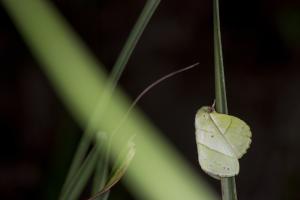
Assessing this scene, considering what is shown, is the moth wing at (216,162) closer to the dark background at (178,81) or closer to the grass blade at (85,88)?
the grass blade at (85,88)

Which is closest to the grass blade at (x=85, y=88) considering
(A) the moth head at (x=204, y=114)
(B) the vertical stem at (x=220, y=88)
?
(A) the moth head at (x=204, y=114)

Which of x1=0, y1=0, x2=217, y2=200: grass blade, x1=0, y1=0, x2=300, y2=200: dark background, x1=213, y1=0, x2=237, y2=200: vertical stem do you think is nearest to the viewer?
x1=213, y1=0, x2=237, y2=200: vertical stem

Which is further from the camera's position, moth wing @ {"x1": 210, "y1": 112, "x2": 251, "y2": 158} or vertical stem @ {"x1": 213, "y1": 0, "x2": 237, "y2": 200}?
moth wing @ {"x1": 210, "y1": 112, "x2": 251, "y2": 158}

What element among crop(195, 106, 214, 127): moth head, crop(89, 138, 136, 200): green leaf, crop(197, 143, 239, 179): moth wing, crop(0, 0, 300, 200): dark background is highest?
crop(89, 138, 136, 200): green leaf

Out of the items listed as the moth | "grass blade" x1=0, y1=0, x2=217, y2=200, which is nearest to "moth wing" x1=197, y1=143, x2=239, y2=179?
the moth

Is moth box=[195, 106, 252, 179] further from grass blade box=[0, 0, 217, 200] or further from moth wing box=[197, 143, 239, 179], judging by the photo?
grass blade box=[0, 0, 217, 200]

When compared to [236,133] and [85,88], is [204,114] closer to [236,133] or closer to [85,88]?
[236,133]

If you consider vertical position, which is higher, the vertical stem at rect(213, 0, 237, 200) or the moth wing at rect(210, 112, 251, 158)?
the vertical stem at rect(213, 0, 237, 200)

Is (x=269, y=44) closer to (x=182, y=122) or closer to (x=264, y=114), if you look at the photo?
(x=264, y=114)
